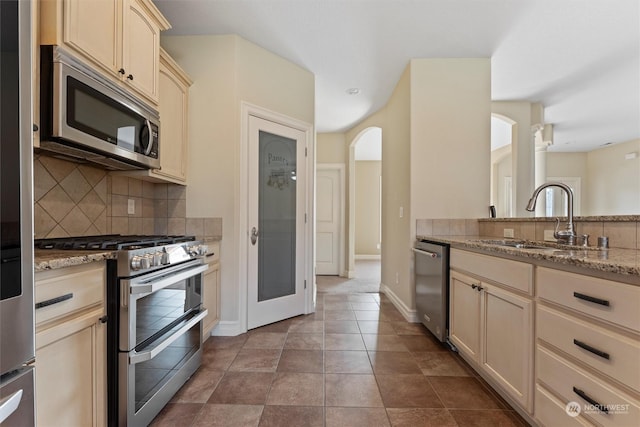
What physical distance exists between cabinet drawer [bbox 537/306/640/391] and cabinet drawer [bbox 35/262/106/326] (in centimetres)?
190

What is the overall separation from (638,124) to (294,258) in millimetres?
6420

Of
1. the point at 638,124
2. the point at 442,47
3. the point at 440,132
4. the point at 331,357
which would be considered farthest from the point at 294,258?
the point at 638,124

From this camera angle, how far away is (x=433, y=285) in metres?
2.41

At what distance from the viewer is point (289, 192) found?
295 centimetres

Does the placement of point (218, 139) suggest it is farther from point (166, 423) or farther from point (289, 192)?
point (166, 423)

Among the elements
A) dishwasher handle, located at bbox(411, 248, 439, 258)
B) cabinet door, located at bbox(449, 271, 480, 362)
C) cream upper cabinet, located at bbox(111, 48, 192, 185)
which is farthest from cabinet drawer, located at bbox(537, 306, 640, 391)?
cream upper cabinet, located at bbox(111, 48, 192, 185)

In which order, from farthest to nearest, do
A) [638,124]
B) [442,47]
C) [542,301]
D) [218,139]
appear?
[638,124] → [442,47] → [218,139] → [542,301]

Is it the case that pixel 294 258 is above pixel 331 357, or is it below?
above

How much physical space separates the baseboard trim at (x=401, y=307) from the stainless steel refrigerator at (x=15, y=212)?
9.13 feet

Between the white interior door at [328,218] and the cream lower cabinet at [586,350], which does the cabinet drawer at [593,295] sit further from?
the white interior door at [328,218]

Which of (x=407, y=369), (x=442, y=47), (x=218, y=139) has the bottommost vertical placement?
(x=407, y=369)

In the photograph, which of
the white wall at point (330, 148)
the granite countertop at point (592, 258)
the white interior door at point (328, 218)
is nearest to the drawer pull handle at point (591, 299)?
the granite countertop at point (592, 258)

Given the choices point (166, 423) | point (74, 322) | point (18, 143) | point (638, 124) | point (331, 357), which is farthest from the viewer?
point (638, 124)

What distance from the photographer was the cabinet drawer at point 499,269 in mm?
1402
